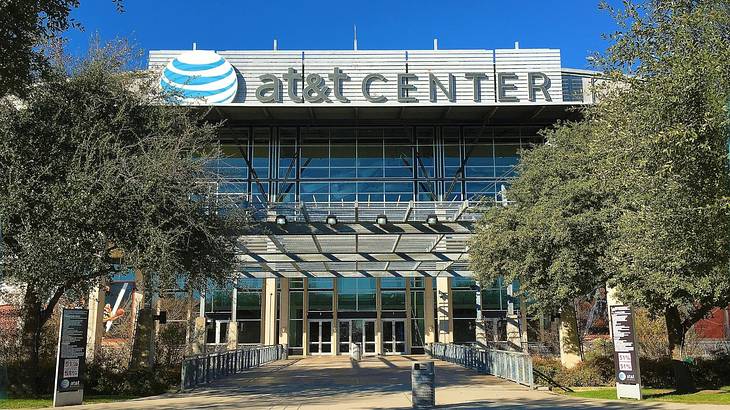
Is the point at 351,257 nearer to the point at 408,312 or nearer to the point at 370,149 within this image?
the point at 370,149

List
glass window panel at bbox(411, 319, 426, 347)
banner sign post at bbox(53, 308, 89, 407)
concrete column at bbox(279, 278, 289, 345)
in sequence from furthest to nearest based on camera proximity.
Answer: glass window panel at bbox(411, 319, 426, 347)
concrete column at bbox(279, 278, 289, 345)
banner sign post at bbox(53, 308, 89, 407)

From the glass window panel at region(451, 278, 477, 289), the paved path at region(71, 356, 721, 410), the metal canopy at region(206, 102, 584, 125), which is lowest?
the paved path at region(71, 356, 721, 410)

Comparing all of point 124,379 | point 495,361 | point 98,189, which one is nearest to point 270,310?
point 495,361

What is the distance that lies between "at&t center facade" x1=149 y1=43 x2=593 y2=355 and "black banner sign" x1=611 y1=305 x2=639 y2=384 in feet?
69.9

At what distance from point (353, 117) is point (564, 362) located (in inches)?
905

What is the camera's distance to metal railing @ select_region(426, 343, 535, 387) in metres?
19.1

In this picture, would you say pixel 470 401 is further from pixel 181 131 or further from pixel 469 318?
pixel 469 318

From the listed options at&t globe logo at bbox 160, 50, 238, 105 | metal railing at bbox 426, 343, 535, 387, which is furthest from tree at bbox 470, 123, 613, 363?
at&t globe logo at bbox 160, 50, 238, 105

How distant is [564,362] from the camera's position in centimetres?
2591

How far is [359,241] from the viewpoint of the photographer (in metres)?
32.8

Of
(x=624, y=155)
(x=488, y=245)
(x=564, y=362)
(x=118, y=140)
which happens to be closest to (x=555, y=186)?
(x=488, y=245)

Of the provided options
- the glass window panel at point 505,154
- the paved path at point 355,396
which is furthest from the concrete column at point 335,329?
the paved path at point 355,396

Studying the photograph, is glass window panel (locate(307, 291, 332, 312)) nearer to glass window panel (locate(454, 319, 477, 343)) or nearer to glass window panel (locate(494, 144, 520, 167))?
glass window panel (locate(454, 319, 477, 343))

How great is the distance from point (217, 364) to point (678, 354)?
48.6ft
